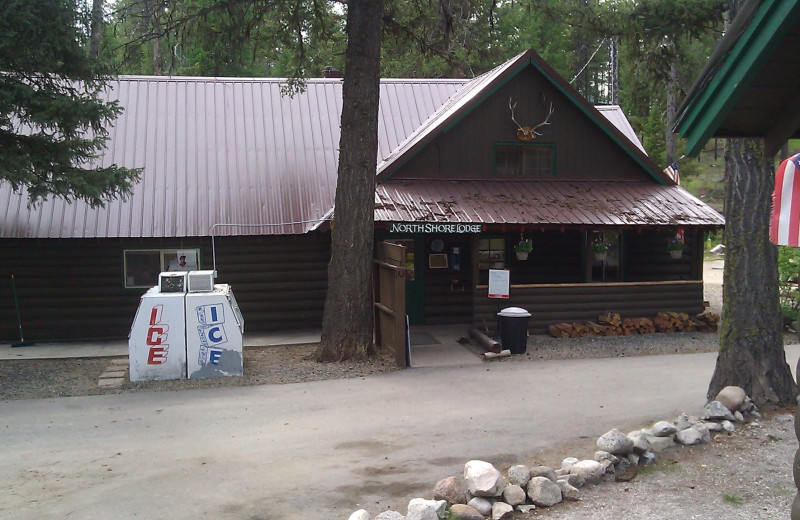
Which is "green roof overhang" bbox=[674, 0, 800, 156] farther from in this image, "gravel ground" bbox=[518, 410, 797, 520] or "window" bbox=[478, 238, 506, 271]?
"window" bbox=[478, 238, 506, 271]

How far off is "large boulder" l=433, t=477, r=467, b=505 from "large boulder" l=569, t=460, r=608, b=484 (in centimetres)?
116

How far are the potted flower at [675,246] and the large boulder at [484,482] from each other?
12.9m

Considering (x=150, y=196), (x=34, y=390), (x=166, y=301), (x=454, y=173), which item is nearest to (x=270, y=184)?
(x=150, y=196)

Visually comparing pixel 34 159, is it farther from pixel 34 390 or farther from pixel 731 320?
pixel 731 320

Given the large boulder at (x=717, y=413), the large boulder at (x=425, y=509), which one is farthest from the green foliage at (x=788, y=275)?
the large boulder at (x=425, y=509)

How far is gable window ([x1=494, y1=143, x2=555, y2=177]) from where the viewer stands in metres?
18.5

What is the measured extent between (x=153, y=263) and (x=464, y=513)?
12647mm

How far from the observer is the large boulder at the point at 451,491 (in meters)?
6.84

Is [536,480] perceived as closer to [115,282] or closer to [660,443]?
[660,443]

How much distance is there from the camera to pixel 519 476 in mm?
7012

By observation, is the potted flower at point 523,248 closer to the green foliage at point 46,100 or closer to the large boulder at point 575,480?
the green foliage at point 46,100

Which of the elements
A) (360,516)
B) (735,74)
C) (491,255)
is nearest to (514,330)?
(491,255)

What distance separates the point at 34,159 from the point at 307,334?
7103 mm

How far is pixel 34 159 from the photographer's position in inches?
488
